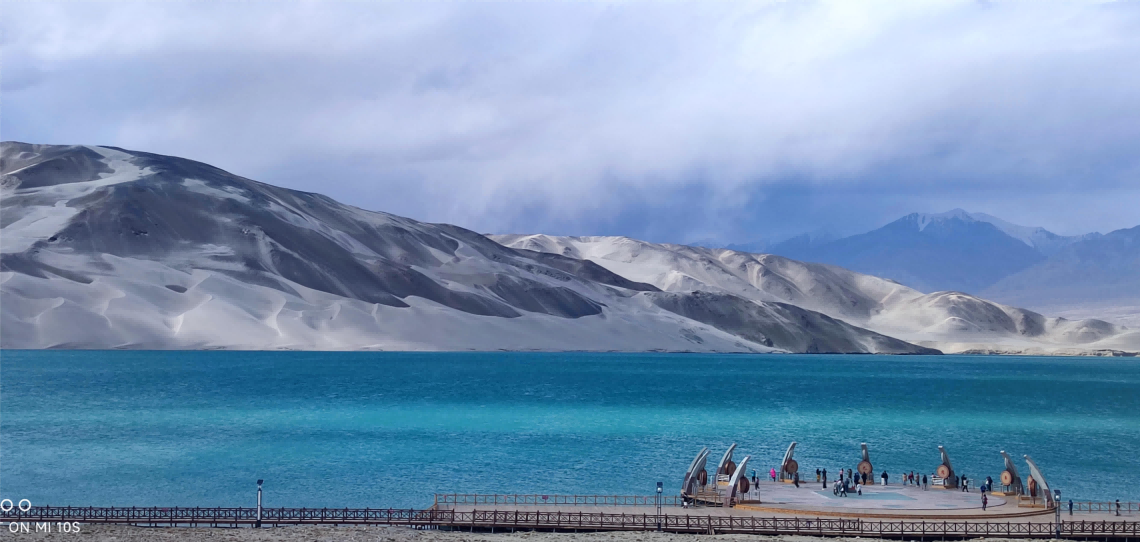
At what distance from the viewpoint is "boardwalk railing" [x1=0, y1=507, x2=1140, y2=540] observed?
1574 inches

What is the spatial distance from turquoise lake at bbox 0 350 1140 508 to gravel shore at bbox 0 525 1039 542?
7.65 m

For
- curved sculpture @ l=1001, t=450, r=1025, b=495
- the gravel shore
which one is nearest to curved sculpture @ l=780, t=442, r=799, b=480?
curved sculpture @ l=1001, t=450, r=1025, b=495

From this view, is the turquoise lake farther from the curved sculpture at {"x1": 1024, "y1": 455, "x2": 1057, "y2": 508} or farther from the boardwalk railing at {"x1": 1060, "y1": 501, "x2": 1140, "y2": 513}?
the curved sculpture at {"x1": 1024, "y1": 455, "x2": 1057, "y2": 508}

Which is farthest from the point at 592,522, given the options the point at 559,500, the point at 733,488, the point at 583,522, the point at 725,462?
the point at 725,462

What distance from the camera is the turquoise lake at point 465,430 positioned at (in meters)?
53.2

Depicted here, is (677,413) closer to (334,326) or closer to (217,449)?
(217,449)

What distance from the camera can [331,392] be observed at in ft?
338

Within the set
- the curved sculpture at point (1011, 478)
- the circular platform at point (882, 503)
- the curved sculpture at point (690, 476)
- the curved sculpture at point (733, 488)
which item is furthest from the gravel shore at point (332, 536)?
the curved sculpture at point (1011, 478)

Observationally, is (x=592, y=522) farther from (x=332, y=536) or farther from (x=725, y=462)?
(x=725, y=462)

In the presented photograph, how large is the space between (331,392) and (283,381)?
50.8ft

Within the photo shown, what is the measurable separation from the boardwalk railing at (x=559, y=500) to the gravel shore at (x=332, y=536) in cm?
485

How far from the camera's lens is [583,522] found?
135 ft

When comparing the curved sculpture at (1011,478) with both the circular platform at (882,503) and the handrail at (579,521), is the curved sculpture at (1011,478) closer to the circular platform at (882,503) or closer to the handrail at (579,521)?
the circular platform at (882,503)

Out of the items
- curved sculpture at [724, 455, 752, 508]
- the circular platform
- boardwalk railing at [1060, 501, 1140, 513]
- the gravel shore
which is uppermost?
curved sculpture at [724, 455, 752, 508]
